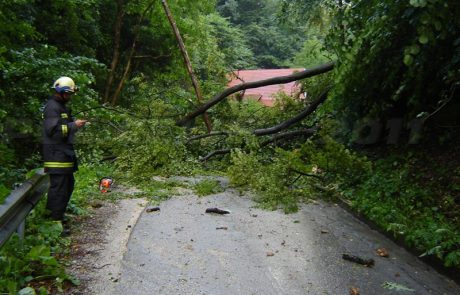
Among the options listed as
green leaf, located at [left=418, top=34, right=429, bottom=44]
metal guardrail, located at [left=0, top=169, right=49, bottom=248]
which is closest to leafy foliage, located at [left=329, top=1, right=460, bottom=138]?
green leaf, located at [left=418, top=34, right=429, bottom=44]

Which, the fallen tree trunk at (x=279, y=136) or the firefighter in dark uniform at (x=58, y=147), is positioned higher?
the firefighter in dark uniform at (x=58, y=147)

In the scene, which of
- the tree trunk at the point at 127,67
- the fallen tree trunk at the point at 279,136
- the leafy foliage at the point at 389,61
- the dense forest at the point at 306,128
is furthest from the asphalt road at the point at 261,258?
the tree trunk at the point at 127,67

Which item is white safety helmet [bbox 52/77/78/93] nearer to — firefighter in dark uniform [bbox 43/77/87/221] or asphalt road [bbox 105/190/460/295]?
firefighter in dark uniform [bbox 43/77/87/221]

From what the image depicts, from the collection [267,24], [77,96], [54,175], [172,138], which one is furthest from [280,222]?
[267,24]

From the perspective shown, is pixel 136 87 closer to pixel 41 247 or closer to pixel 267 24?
pixel 41 247

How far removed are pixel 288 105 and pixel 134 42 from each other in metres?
9.53

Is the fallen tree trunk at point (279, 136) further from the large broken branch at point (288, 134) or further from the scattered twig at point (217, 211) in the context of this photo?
the scattered twig at point (217, 211)

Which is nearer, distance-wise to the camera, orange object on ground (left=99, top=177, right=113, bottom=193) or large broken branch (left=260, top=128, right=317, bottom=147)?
orange object on ground (left=99, top=177, right=113, bottom=193)

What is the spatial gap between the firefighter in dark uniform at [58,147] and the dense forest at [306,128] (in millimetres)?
317

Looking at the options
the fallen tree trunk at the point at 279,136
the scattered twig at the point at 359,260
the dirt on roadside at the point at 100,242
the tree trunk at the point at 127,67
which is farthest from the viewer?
the tree trunk at the point at 127,67

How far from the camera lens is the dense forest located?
5621mm

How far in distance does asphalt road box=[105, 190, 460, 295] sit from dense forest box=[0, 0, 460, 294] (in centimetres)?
42

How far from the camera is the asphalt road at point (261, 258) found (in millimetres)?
4383

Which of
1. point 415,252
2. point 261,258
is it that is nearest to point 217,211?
point 261,258
